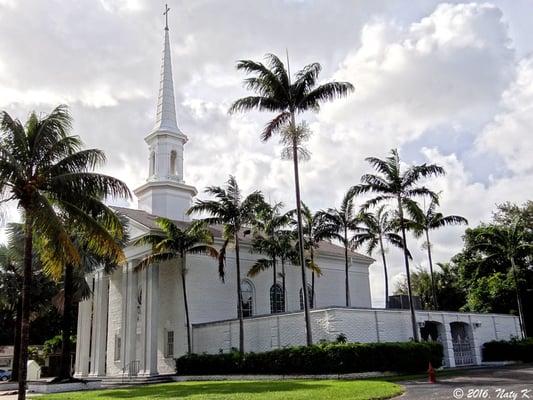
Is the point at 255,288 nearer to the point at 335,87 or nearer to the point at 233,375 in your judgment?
the point at 233,375

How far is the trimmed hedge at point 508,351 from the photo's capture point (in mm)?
31422

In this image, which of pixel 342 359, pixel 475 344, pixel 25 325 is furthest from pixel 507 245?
pixel 25 325

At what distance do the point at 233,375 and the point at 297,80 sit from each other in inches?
579

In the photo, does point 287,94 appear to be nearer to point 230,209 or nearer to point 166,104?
point 230,209

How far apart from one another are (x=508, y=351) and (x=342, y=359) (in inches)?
556

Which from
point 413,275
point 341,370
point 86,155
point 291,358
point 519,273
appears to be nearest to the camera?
point 86,155

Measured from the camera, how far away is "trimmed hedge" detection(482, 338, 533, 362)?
31.4 metres

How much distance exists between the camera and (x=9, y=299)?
38531 mm

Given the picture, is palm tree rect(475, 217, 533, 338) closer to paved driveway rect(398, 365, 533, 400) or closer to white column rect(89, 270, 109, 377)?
paved driveway rect(398, 365, 533, 400)

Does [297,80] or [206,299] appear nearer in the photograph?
[297,80]

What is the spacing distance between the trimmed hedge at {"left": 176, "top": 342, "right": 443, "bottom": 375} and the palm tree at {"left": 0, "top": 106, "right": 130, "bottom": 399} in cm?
1063

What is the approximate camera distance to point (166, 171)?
1559 inches

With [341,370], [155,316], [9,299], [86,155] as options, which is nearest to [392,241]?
[341,370]

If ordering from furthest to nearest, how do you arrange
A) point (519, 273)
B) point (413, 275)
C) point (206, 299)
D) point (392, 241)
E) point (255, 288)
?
point (413, 275) → point (519, 273) → point (255, 288) → point (206, 299) → point (392, 241)
